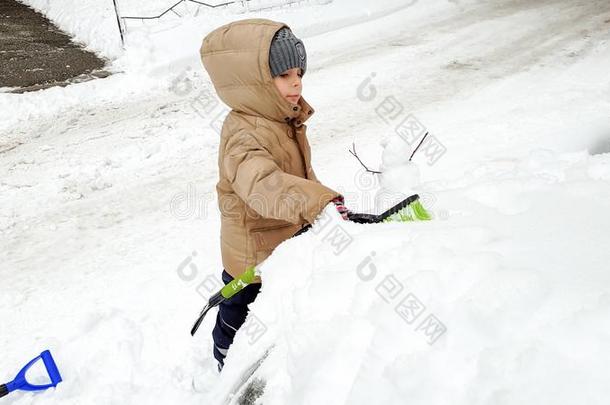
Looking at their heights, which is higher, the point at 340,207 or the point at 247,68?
the point at 247,68

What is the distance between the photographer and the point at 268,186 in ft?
6.15

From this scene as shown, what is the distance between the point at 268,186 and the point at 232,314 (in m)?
1.02

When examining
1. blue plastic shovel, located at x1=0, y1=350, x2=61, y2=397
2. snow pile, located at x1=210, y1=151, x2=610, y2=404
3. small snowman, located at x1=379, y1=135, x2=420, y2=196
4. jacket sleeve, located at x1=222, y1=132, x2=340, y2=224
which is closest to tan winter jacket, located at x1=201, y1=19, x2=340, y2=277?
jacket sleeve, located at x1=222, y1=132, x2=340, y2=224

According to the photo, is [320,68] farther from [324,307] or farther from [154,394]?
[324,307]

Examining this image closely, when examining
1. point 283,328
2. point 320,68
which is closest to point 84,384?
point 283,328

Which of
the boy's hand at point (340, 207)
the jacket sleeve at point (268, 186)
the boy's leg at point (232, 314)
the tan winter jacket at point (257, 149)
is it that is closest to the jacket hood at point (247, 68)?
the tan winter jacket at point (257, 149)

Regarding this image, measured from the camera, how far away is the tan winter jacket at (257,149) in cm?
184

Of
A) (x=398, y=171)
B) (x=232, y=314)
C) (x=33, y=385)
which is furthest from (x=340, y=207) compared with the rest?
(x=33, y=385)

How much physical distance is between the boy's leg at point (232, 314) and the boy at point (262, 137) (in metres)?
0.21

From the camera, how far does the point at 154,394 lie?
2936mm

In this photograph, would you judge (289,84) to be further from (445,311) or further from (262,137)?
(445,311)

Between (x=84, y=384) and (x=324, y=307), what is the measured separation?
216 cm

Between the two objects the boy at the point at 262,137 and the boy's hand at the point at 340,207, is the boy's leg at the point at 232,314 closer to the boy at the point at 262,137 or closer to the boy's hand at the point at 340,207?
the boy at the point at 262,137

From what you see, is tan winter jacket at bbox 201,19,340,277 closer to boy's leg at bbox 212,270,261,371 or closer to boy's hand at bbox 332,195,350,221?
boy's hand at bbox 332,195,350,221
